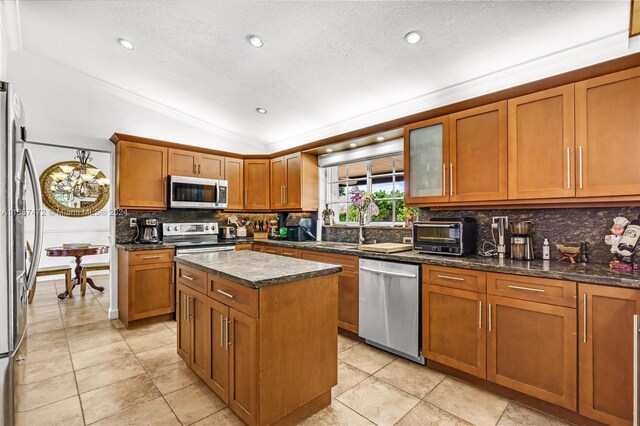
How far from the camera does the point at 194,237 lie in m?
4.30

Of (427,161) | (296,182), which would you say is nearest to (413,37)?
(427,161)

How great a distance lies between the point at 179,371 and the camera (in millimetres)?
2488

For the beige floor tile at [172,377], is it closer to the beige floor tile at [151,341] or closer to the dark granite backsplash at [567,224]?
the beige floor tile at [151,341]

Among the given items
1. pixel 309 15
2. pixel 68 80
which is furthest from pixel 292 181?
pixel 68 80

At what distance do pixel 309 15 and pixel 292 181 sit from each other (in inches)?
93.8

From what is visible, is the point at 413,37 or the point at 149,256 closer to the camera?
the point at 413,37

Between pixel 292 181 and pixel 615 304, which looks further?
pixel 292 181

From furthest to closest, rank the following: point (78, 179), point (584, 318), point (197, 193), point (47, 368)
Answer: point (78, 179) → point (197, 193) → point (47, 368) → point (584, 318)

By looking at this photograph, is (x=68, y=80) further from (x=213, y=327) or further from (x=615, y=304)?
(x=615, y=304)

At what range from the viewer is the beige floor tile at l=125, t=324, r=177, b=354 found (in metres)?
2.97

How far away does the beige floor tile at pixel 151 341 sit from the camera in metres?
2.97

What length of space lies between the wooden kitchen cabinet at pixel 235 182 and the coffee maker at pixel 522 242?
3.69m

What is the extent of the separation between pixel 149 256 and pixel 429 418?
330 centimetres

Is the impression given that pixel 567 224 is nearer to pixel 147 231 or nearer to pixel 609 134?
pixel 609 134
